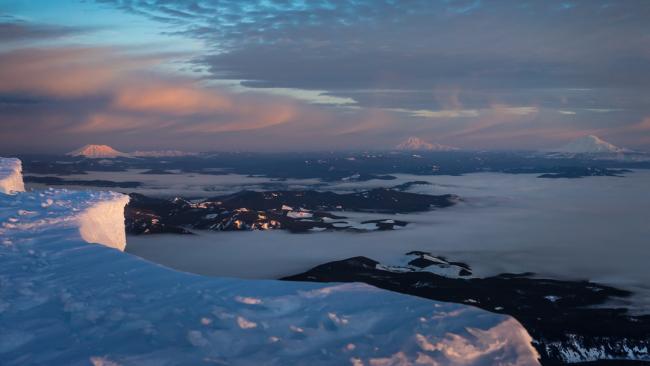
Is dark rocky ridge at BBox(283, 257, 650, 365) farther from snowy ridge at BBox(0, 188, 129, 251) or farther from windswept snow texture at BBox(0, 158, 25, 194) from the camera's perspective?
windswept snow texture at BBox(0, 158, 25, 194)

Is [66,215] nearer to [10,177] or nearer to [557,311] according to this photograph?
[10,177]

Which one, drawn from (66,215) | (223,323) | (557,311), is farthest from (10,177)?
(557,311)

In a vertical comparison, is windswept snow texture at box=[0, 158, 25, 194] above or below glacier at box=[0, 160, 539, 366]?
above

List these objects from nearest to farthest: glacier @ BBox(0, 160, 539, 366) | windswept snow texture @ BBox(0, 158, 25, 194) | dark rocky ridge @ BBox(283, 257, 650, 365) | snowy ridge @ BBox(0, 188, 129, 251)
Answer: glacier @ BBox(0, 160, 539, 366) < snowy ridge @ BBox(0, 188, 129, 251) < windswept snow texture @ BBox(0, 158, 25, 194) < dark rocky ridge @ BBox(283, 257, 650, 365)

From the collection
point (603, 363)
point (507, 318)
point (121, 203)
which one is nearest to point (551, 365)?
point (603, 363)

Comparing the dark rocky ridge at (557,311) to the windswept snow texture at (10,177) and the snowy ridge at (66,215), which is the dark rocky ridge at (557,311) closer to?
the snowy ridge at (66,215)

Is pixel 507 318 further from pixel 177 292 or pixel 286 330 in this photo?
pixel 177 292

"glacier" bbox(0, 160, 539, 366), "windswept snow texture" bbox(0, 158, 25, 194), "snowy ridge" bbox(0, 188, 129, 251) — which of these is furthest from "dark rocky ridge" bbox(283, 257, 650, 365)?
"glacier" bbox(0, 160, 539, 366)
